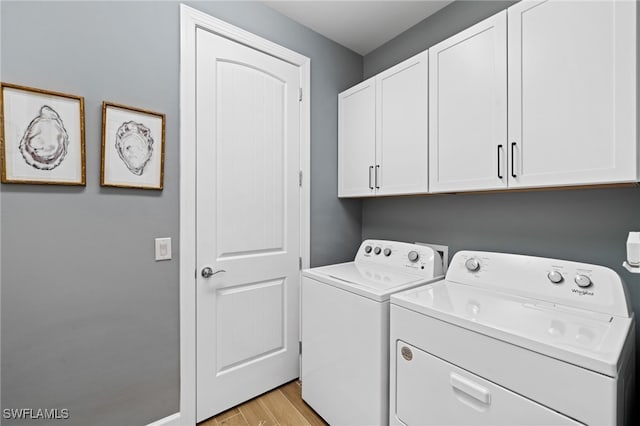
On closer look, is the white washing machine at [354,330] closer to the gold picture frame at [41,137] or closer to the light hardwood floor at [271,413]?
the light hardwood floor at [271,413]

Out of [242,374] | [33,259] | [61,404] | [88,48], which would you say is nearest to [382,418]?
[242,374]

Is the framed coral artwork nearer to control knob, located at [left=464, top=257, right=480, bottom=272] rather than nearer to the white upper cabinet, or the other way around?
the white upper cabinet

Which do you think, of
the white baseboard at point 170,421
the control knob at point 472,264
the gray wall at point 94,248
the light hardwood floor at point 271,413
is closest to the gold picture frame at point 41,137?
the gray wall at point 94,248

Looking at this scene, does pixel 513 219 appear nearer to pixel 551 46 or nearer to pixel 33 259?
pixel 551 46

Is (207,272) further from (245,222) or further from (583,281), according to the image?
(583,281)

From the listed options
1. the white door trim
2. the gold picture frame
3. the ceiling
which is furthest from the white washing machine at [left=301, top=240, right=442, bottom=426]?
the ceiling

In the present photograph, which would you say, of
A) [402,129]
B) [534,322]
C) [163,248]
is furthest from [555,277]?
[163,248]

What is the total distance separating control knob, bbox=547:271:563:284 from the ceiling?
1.80 metres

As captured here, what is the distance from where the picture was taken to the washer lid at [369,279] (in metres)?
1.41

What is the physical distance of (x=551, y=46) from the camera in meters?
1.19

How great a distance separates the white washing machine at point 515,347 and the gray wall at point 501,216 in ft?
0.86

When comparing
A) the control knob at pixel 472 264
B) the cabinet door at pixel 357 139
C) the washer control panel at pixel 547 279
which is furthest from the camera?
the cabinet door at pixel 357 139

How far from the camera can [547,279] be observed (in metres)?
1.26

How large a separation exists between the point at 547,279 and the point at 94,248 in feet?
6.83
